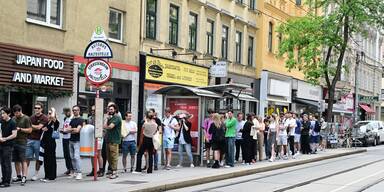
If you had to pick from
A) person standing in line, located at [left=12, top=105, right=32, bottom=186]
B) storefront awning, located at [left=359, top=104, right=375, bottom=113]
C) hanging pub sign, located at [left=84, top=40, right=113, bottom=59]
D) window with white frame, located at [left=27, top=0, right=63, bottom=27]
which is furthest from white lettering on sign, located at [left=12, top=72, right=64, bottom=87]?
storefront awning, located at [left=359, top=104, right=375, bottom=113]

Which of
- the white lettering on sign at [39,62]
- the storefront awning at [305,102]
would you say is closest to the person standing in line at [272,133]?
the white lettering on sign at [39,62]

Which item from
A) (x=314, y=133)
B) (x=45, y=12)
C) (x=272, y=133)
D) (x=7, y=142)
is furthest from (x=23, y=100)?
(x=314, y=133)

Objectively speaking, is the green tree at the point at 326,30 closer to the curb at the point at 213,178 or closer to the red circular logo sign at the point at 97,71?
the curb at the point at 213,178

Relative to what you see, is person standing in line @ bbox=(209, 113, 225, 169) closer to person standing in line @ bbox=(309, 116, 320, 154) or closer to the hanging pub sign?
the hanging pub sign

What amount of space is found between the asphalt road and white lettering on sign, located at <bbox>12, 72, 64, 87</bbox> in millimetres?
6907

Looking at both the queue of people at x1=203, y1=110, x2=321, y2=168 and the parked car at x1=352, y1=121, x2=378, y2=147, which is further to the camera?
the parked car at x1=352, y1=121, x2=378, y2=147

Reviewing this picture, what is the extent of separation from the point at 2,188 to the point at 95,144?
103 inches

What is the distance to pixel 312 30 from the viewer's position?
35.1 meters

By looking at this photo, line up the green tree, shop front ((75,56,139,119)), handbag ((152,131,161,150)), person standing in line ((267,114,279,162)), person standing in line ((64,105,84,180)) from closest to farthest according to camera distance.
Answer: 1. person standing in line ((64,105,84,180))
2. handbag ((152,131,161,150))
3. shop front ((75,56,139,119))
4. person standing in line ((267,114,279,162))
5. the green tree

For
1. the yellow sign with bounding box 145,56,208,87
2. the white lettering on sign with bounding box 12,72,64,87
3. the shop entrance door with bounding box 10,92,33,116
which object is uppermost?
the yellow sign with bounding box 145,56,208,87

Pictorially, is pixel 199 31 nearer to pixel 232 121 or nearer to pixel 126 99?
pixel 126 99

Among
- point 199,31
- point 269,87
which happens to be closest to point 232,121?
point 199,31

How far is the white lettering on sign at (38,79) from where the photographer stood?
18.6 meters

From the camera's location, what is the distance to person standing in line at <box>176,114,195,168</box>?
18.9 meters
